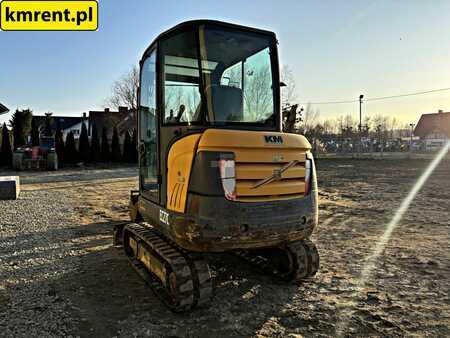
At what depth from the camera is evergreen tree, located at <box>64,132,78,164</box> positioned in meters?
24.4

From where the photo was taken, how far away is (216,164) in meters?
3.18

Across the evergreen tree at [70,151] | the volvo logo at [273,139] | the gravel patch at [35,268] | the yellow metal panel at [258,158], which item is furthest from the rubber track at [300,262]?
the evergreen tree at [70,151]

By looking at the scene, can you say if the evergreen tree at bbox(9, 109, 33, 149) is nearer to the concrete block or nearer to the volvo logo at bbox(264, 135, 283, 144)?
the concrete block

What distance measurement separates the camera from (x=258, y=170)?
3369 mm

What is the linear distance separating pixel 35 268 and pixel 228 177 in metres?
3.09

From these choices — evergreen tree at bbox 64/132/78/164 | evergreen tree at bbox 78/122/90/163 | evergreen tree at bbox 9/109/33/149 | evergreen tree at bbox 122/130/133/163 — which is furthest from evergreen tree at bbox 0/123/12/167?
evergreen tree at bbox 122/130/133/163

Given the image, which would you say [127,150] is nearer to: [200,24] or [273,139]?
[200,24]

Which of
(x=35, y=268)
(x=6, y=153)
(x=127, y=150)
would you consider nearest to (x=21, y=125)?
(x=6, y=153)

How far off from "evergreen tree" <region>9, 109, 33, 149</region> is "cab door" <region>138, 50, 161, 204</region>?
2409 centimetres

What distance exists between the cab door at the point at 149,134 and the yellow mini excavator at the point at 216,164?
2 cm

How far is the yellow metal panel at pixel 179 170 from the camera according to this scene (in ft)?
10.7

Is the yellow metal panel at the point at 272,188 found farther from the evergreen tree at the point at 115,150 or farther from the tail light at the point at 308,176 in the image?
the evergreen tree at the point at 115,150

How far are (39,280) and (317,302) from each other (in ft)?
10.4

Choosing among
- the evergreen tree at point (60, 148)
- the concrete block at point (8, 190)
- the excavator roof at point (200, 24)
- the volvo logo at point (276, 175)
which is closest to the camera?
the volvo logo at point (276, 175)
